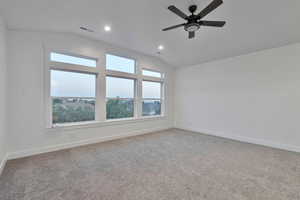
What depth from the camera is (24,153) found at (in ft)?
10.1

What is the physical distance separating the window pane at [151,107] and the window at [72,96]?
2.01 meters

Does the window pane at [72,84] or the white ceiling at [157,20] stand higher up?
the white ceiling at [157,20]

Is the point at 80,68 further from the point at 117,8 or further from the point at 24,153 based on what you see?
the point at 24,153

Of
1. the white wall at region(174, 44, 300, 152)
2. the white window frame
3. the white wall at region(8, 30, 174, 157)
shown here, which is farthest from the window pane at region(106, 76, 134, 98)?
the white wall at region(174, 44, 300, 152)

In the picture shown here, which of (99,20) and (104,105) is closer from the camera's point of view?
(99,20)

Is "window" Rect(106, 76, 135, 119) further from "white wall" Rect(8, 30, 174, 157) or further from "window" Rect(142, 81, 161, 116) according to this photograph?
"white wall" Rect(8, 30, 174, 157)

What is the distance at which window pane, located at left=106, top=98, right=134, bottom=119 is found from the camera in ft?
14.7

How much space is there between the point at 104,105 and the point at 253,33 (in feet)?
14.3

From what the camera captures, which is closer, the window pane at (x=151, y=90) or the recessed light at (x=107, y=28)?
the recessed light at (x=107, y=28)

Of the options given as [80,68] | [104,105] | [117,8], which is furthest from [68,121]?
[117,8]

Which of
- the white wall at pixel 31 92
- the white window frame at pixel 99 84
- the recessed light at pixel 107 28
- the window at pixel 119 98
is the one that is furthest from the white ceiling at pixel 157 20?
the window at pixel 119 98

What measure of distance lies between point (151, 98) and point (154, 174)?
354 cm

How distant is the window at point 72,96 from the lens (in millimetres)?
3578

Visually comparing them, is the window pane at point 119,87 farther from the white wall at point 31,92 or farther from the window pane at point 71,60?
the white wall at point 31,92
